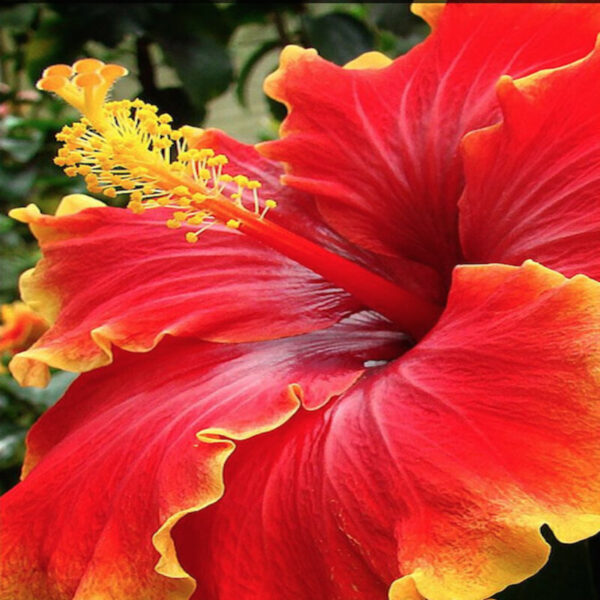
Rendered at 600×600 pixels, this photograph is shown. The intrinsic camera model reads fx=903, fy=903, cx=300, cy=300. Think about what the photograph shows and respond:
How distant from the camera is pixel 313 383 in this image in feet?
2.16

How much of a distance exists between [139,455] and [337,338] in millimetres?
238

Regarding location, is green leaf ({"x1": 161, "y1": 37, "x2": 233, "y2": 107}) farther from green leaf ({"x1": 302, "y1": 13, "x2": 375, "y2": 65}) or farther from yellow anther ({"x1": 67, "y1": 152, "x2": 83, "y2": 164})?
yellow anther ({"x1": 67, "y1": 152, "x2": 83, "y2": 164})

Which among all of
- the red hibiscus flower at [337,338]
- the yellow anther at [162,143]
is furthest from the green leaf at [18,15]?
the yellow anther at [162,143]

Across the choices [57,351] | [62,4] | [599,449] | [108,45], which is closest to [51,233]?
[57,351]

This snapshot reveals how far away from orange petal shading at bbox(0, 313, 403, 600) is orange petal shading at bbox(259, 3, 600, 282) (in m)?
0.14

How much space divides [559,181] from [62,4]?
1.18 meters

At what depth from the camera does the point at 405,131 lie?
0.81m

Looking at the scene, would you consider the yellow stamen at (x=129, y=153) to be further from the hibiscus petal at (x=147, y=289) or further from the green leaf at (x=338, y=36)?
the green leaf at (x=338, y=36)

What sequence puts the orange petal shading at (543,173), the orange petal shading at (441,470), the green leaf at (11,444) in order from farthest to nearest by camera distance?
Result: 1. the green leaf at (11,444)
2. the orange petal shading at (543,173)
3. the orange petal shading at (441,470)

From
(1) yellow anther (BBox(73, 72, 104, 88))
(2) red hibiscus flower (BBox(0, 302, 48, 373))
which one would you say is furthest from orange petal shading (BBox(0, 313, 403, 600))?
(2) red hibiscus flower (BBox(0, 302, 48, 373))

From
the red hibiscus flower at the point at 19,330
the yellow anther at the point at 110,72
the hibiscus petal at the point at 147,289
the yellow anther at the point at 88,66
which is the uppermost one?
the yellow anther at the point at 88,66

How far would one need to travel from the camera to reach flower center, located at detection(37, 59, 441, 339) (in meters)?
0.74

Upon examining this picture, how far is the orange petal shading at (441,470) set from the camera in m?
0.49

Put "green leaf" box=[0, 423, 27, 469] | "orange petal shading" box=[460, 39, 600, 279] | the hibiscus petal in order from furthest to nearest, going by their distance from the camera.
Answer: "green leaf" box=[0, 423, 27, 469] < the hibiscus petal < "orange petal shading" box=[460, 39, 600, 279]
